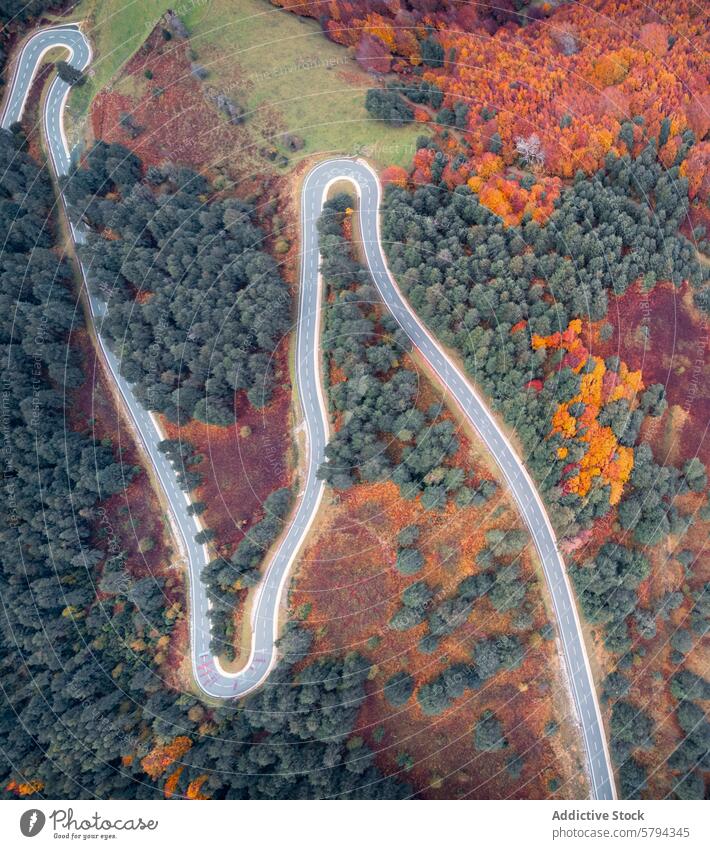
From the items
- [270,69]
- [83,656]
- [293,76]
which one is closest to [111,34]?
[270,69]

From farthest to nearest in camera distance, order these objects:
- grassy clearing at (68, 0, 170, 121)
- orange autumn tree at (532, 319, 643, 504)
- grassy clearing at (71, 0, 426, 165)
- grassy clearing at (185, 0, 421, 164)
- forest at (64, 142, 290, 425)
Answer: grassy clearing at (68, 0, 170, 121)
grassy clearing at (71, 0, 426, 165)
grassy clearing at (185, 0, 421, 164)
forest at (64, 142, 290, 425)
orange autumn tree at (532, 319, 643, 504)

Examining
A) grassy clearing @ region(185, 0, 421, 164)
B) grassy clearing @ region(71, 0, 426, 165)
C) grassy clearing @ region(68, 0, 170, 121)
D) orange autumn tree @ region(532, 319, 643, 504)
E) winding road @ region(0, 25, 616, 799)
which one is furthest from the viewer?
grassy clearing @ region(68, 0, 170, 121)

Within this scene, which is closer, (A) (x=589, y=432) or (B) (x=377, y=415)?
(A) (x=589, y=432)

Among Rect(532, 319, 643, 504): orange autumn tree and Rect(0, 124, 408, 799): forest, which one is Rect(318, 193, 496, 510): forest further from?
Rect(0, 124, 408, 799): forest

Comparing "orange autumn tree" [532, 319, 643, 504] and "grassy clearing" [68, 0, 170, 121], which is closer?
"orange autumn tree" [532, 319, 643, 504]

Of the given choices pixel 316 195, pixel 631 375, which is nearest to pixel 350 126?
pixel 316 195

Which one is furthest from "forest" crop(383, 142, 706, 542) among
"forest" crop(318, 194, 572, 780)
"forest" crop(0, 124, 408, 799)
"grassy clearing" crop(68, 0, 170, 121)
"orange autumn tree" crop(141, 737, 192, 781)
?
"grassy clearing" crop(68, 0, 170, 121)

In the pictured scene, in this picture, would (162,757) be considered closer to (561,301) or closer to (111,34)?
(561,301)
